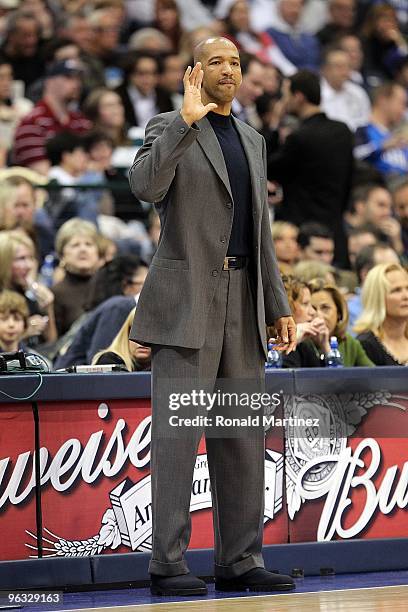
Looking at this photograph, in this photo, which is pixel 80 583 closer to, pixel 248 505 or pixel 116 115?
pixel 248 505

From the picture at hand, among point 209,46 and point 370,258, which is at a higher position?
point 370,258

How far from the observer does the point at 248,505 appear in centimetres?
544

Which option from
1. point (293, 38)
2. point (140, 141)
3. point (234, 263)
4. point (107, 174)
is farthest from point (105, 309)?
point (293, 38)

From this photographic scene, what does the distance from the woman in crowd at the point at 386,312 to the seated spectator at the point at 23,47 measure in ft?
21.0

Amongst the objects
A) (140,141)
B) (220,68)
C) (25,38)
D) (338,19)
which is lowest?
(220,68)

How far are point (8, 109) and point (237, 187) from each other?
721 centimetres

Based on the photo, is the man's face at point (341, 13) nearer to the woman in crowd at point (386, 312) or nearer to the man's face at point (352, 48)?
the man's face at point (352, 48)

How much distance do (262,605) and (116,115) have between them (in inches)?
310

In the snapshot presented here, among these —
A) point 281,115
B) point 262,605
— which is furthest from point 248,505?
point 281,115

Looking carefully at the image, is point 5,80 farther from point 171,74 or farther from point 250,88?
point 250,88

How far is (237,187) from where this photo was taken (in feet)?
17.9

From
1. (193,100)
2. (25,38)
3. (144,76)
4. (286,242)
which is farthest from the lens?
(144,76)

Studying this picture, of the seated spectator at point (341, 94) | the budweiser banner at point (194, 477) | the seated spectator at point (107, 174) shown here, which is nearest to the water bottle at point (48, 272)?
the seated spectator at point (107, 174)

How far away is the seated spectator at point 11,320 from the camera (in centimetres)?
822
